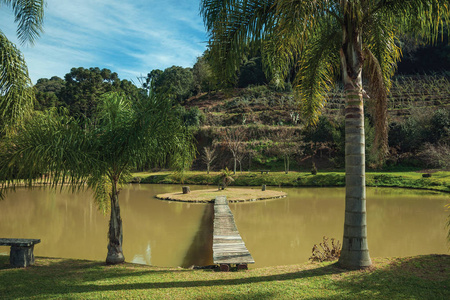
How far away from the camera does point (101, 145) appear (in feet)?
22.7

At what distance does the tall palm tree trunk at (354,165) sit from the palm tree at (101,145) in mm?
3594

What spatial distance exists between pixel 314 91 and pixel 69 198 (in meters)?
20.2

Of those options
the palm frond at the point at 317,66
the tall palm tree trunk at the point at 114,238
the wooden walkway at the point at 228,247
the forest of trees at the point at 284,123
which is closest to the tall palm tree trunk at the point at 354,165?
the palm frond at the point at 317,66

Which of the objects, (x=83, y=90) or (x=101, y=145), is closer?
(x=101, y=145)

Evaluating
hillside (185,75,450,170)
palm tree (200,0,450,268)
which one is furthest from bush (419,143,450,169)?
palm tree (200,0,450,268)

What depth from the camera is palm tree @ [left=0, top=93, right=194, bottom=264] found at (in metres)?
6.12

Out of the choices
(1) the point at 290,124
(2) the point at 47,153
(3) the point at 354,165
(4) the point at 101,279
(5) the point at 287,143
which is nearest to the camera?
(4) the point at 101,279

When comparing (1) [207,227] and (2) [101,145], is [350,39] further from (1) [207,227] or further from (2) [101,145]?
(1) [207,227]

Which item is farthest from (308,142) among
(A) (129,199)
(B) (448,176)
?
(A) (129,199)

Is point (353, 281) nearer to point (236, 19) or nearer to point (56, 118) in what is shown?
point (236, 19)

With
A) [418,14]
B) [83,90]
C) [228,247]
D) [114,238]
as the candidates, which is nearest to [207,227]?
[228,247]

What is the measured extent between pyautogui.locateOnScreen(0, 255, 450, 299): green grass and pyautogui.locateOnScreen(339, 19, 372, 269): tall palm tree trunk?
0.32m

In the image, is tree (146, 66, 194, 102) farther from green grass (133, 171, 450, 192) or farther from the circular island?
the circular island

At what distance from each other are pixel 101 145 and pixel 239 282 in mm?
3822
